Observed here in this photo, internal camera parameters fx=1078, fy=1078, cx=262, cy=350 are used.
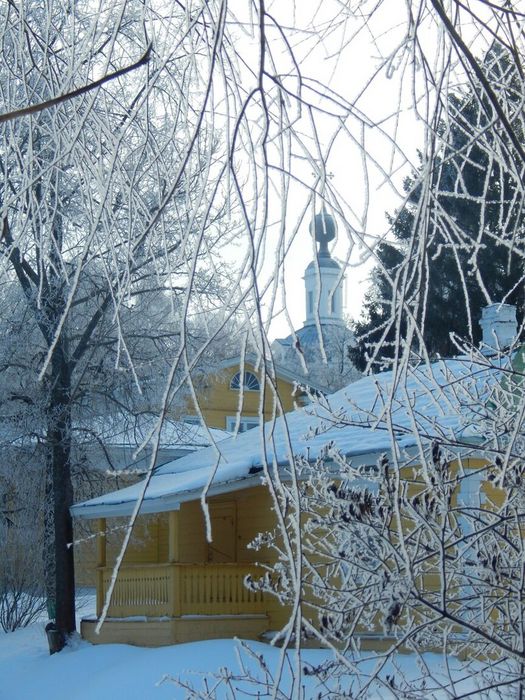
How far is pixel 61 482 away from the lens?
18141 mm

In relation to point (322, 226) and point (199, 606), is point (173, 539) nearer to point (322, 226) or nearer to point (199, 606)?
point (199, 606)

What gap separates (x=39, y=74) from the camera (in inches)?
115

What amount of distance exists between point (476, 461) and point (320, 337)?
11.2 m

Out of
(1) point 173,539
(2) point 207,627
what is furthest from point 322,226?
(1) point 173,539

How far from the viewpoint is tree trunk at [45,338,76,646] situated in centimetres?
1758

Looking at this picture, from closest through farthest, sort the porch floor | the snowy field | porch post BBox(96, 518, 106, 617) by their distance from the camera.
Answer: the snowy field
the porch floor
porch post BBox(96, 518, 106, 617)

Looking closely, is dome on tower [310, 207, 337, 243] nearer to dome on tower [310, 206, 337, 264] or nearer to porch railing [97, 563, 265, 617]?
dome on tower [310, 206, 337, 264]

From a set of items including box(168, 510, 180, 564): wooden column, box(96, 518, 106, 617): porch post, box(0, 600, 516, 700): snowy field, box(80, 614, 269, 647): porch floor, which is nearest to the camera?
box(0, 600, 516, 700): snowy field

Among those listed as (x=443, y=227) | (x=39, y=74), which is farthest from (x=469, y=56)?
(x=39, y=74)

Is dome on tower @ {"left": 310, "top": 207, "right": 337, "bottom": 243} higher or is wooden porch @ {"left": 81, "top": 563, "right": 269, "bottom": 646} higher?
dome on tower @ {"left": 310, "top": 207, "right": 337, "bottom": 243}

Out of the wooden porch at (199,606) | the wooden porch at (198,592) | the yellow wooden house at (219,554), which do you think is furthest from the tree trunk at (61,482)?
the wooden porch at (199,606)

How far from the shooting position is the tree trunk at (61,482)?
57.7 ft

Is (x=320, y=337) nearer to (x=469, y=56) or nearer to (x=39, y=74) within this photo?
(x=469, y=56)

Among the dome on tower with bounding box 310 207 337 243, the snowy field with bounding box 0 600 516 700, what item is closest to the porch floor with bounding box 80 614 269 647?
the snowy field with bounding box 0 600 516 700
